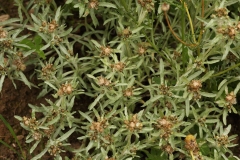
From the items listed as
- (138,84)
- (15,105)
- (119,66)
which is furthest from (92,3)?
(15,105)

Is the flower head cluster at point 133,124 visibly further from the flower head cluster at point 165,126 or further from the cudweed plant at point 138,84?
the flower head cluster at point 165,126

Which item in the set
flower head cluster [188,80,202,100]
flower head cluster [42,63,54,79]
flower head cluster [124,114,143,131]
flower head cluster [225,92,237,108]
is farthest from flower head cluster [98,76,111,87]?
flower head cluster [225,92,237,108]

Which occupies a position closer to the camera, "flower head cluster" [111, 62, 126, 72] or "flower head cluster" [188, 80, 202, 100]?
"flower head cluster" [188, 80, 202, 100]

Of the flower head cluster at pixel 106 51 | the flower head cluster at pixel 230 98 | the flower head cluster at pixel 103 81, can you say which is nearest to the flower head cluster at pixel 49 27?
the flower head cluster at pixel 106 51

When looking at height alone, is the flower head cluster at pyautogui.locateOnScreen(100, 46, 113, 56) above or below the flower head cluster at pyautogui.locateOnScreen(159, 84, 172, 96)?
above

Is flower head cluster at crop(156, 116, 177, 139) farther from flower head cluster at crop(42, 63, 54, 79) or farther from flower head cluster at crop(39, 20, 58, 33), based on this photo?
flower head cluster at crop(39, 20, 58, 33)

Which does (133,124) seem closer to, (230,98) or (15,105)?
A: (230,98)

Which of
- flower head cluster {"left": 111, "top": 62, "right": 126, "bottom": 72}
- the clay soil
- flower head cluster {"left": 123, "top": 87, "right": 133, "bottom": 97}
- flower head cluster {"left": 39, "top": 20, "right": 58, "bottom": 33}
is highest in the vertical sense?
flower head cluster {"left": 39, "top": 20, "right": 58, "bottom": 33}

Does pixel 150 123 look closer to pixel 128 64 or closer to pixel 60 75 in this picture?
pixel 128 64

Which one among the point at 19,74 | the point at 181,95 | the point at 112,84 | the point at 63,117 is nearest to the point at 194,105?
the point at 181,95
